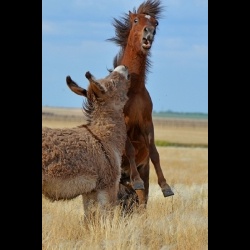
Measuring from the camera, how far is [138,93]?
5.80 m

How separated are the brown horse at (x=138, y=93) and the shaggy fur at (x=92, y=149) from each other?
96 mm

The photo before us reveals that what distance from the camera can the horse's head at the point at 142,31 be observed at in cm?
562

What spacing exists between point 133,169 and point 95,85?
786mm

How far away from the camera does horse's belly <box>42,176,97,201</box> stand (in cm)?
532

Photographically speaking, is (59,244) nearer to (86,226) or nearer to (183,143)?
(86,226)

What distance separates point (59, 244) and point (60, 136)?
0.86 m

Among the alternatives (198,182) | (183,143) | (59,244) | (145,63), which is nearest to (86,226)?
(59,244)

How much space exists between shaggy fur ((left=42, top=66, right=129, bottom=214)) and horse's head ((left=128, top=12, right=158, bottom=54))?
25 cm

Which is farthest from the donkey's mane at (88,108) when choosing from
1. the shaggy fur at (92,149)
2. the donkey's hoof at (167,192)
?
the donkey's hoof at (167,192)

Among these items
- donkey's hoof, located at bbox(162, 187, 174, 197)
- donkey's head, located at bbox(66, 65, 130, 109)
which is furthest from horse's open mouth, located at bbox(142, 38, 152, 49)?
donkey's hoof, located at bbox(162, 187, 174, 197)

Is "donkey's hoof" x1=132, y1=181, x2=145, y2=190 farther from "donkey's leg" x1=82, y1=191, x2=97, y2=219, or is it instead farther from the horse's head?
the horse's head
